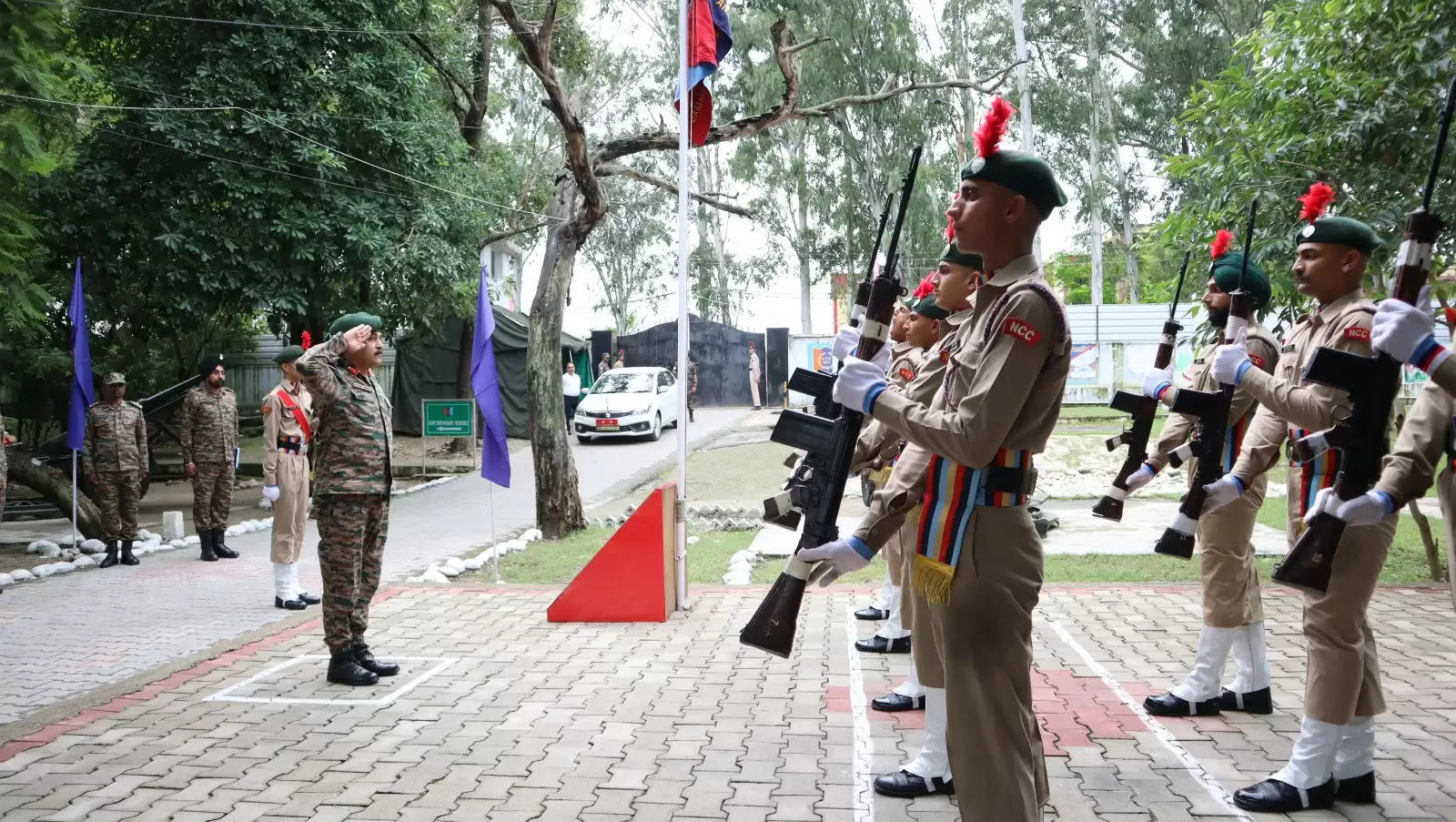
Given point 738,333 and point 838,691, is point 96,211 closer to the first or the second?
point 838,691

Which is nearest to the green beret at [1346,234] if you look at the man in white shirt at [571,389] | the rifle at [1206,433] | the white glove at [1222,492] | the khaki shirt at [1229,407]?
the rifle at [1206,433]

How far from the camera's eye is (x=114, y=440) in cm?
1123

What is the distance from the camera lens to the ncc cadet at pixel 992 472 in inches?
118

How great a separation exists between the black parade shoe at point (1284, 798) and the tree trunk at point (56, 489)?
12169mm

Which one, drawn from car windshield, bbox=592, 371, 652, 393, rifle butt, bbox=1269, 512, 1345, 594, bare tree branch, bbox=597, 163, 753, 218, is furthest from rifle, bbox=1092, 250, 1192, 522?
car windshield, bbox=592, 371, 652, 393

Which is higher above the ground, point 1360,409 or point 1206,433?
point 1360,409

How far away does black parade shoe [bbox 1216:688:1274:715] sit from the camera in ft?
17.3

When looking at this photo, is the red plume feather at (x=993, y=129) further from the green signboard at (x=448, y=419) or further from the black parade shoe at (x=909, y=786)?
the green signboard at (x=448, y=419)

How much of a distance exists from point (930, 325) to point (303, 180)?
37.1 feet

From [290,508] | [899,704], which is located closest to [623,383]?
[290,508]

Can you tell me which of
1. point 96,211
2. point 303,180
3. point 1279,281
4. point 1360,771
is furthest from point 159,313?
point 1360,771

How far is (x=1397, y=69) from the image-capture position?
778cm

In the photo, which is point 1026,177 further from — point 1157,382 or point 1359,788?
point 1359,788

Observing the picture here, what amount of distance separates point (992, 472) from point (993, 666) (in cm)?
56
